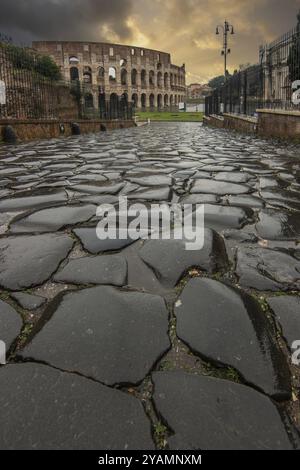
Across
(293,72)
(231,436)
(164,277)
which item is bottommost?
(231,436)

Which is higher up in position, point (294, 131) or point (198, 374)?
point (294, 131)

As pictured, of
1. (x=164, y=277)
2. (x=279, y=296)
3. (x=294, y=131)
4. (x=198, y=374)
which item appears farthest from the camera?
(x=294, y=131)

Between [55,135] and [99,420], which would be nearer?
[99,420]

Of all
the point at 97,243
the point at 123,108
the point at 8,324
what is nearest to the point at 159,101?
the point at 123,108

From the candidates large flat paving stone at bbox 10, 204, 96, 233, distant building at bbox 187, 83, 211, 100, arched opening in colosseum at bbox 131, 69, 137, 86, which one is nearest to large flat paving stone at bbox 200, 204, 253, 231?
large flat paving stone at bbox 10, 204, 96, 233

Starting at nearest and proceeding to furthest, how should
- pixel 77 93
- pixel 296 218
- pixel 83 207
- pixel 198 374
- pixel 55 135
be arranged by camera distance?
pixel 198 374 → pixel 296 218 → pixel 83 207 → pixel 55 135 → pixel 77 93

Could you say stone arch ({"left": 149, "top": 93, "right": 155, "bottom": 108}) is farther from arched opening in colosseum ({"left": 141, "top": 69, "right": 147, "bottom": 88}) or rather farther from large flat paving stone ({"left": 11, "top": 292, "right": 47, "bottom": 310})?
large flat paving stone ({"left": 11, "top": 292, "right": 47, "bottom": 310})

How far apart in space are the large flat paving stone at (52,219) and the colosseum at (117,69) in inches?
2036

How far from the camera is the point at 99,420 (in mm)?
767

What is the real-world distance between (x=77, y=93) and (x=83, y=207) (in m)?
16.1

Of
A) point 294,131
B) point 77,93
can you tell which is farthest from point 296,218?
point 77,93

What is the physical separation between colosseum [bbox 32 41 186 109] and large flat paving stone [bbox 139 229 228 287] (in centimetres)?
5257

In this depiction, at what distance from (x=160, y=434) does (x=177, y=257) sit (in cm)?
94

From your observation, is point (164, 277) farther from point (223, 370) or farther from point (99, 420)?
point (99, 420)
